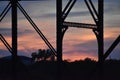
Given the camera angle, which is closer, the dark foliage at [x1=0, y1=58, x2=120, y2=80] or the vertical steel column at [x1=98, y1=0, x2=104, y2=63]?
the vertical steel column at [x1=98, y1=0, x2=104, y2=63]

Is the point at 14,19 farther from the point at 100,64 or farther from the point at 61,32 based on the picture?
the point at 100,64

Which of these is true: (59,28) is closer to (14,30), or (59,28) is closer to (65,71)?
(65,71)

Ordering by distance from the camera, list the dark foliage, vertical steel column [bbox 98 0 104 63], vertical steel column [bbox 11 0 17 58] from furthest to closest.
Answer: vertical steel column [bbox 11 0 17 58], the dark foliage, vertical steel column [bbox 98 0 104 63]

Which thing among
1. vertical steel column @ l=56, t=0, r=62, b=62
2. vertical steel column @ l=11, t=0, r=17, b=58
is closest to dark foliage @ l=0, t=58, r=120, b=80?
vertical steel column @ l=56, t=0, r=62, b=62

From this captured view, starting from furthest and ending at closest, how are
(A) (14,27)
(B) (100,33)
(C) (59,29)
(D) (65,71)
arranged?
(A) (14,27), (D) (65,71), (B) (100,33), (C) (59,29)

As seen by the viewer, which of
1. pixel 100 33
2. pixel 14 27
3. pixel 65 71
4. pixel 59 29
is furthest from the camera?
pixel 14 27

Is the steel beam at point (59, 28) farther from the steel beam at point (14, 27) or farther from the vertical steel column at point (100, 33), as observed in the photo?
the steel beam at point (14, 27)

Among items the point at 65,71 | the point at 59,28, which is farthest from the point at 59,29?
the point at 65,71

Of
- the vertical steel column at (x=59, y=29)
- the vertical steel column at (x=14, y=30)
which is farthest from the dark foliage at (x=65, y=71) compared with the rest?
the vertical steel column at (x=14, y=30)

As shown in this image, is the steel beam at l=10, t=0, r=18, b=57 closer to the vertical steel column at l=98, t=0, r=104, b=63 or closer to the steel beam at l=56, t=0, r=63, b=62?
the steel beam at l=56, t=0, r=63, b=62

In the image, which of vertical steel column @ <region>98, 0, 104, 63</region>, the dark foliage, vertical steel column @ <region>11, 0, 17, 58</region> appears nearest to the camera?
vertical steel column @ <region>98, 0, 104, 63</region>

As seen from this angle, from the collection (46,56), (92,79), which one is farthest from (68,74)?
(46,56)

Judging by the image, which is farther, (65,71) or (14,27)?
(14,27)

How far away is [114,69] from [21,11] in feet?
13.7
